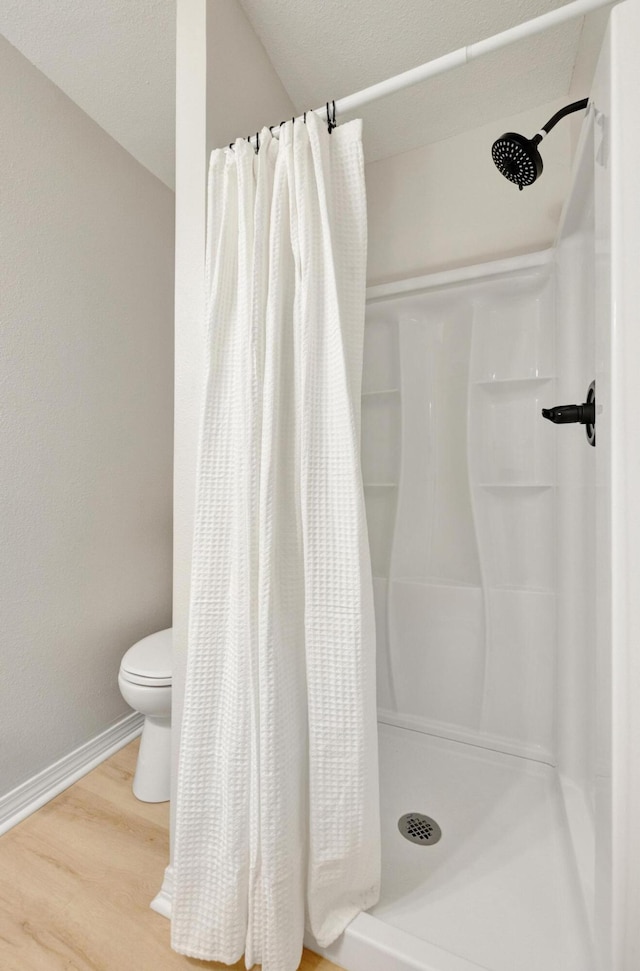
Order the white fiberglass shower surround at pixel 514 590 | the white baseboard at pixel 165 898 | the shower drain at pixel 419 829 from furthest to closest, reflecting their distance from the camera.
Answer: the shower drain at pixel 419 829 < the white baseboard at pixel 165 898 < the white fiberglass shower surround at pixel 514 590

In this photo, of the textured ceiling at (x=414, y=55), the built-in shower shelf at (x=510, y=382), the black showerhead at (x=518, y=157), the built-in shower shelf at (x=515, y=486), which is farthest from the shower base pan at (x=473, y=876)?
the textured ceiling at (x=414, y=55)

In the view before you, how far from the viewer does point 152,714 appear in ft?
5.10

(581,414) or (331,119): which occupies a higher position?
(331,119)

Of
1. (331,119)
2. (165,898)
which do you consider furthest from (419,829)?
(331,119)

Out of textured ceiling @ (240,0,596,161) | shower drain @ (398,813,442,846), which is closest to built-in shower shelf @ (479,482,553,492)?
shower drain @ (398,813,442,846)

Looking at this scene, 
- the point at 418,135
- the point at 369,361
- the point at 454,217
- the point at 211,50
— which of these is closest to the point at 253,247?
the point at 211,50

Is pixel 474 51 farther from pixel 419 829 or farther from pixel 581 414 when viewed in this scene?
pixel 419 829

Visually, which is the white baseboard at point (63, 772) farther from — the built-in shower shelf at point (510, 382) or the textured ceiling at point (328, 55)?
the textured ceiling at point (328, 55)

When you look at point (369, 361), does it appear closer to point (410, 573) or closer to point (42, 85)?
point (410, 573)

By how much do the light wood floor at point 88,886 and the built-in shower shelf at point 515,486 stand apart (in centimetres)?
138

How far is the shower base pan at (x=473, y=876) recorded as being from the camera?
1013mm

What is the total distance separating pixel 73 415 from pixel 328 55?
57.3 inches

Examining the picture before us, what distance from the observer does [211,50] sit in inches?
46.2

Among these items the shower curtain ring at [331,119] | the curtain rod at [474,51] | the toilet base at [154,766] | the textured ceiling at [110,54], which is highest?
the textured ceiling at [110,54]
